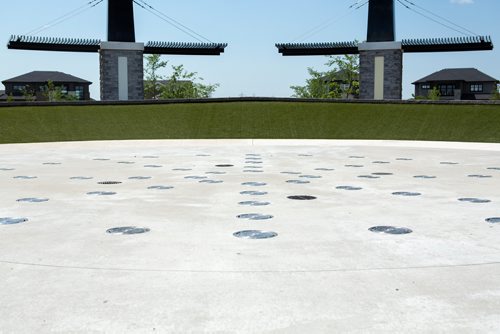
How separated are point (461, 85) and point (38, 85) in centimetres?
7900

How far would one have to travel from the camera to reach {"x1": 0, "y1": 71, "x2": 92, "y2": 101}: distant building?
317 ft

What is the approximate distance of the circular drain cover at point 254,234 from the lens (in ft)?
17.6

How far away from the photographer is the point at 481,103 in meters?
29.1

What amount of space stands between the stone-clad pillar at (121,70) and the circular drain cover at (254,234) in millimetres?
36130

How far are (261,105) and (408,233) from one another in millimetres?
25428

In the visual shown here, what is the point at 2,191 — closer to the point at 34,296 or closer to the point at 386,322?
the point at 34,296

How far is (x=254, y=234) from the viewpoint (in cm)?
550

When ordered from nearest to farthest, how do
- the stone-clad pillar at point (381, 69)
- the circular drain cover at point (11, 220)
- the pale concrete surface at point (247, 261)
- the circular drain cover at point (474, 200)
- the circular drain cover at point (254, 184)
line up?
the pale concrete surface at point (247, 261), the circular drain cover at point (11, 220), the circular drain cover at point (474, 200), the circular drain cover at point (254, 184), the stone-clad pillar at point (381, 69)

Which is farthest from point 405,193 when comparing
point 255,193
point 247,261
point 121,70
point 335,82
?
point 335,82

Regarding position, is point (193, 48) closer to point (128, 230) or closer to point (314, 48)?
point (314, 48)

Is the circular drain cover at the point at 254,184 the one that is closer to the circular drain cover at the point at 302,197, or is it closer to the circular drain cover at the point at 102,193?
the circular drain cover at the point at 302,197

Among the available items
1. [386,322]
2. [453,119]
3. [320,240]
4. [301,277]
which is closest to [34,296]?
[301,277]

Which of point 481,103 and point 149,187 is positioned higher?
point 481,103

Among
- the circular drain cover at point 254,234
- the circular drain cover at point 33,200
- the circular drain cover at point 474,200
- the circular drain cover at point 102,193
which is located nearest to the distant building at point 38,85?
the circular drain cover at point 102,193
